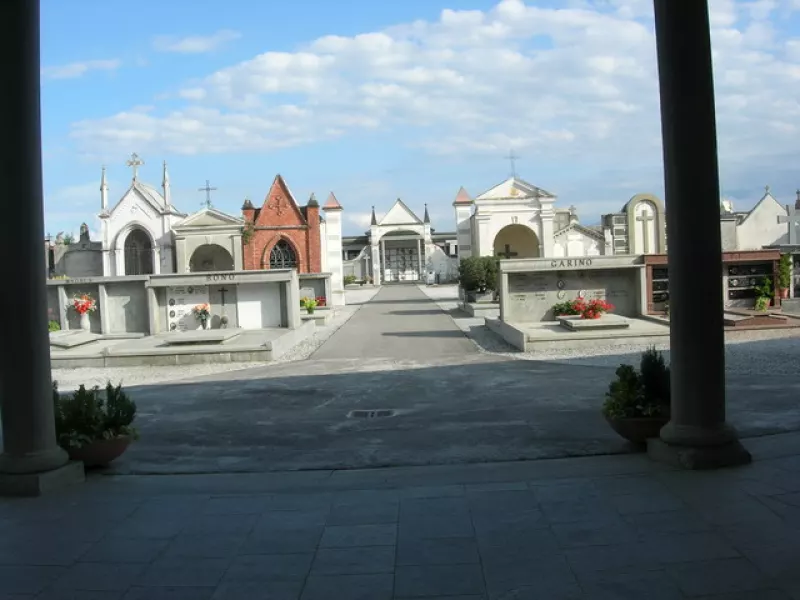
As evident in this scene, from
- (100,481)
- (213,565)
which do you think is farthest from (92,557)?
(100,481)

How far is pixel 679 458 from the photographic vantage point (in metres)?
5.89

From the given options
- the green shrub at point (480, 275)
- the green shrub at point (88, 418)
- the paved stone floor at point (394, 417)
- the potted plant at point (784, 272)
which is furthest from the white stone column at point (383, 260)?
the green shrub at point (88, 418)

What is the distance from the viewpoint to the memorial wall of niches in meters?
21.8

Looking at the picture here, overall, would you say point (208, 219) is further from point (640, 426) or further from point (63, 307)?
point (640, 426)

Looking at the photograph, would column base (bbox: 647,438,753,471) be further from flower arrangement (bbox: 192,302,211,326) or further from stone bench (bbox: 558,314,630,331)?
flower arrangement (bbox: 192,302,211,326)

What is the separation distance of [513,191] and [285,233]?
11896mm

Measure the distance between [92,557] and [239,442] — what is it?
365cm

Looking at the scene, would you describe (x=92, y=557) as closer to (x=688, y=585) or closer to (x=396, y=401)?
(x=688, y=585)

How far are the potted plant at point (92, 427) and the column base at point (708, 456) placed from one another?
4702 millimetres

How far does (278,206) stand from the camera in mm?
38656

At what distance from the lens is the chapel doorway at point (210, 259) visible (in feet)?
126

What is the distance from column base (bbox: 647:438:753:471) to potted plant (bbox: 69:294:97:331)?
2107cm

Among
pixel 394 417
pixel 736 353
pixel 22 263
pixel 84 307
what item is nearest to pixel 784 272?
pixel 736 353

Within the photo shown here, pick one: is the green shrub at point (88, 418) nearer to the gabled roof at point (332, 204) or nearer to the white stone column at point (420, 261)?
the gabled roof at point (332, 204)
